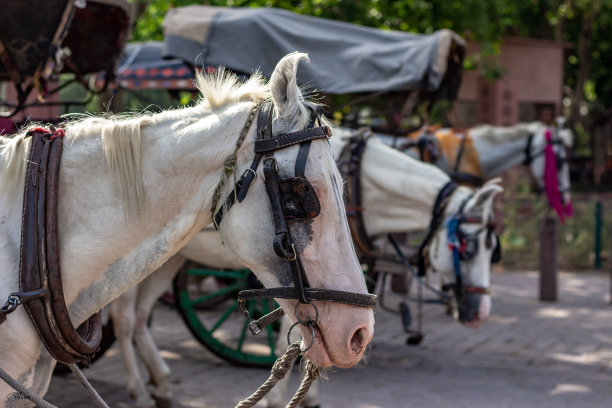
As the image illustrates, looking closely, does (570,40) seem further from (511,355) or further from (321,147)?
(321,147)

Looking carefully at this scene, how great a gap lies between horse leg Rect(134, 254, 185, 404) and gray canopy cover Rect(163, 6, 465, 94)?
5.81 feet

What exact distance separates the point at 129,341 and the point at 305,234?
326cm

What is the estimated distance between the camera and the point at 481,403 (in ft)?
16.8

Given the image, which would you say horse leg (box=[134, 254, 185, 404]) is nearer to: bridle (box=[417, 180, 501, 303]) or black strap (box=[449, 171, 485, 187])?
bridle (box=[417, 180, 501, 303])

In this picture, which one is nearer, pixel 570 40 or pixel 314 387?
pixel 314 387

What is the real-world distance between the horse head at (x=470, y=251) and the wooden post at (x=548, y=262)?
430 centimetres

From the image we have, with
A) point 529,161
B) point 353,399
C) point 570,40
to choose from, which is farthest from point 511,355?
point 570,40

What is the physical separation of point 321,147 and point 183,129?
0.42 m

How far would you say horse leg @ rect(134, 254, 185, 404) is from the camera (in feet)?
16.2

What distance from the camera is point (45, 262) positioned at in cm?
201

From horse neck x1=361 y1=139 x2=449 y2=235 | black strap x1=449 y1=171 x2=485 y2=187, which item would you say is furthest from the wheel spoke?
black strap x1=449 y1=171 x2=485 y2=187

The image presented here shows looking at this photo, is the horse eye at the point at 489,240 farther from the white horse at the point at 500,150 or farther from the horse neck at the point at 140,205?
the horse neck at the point at 140,205

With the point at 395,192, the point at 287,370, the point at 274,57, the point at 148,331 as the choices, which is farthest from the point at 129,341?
the point at 287,370

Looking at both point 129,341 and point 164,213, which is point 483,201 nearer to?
point 129,341
